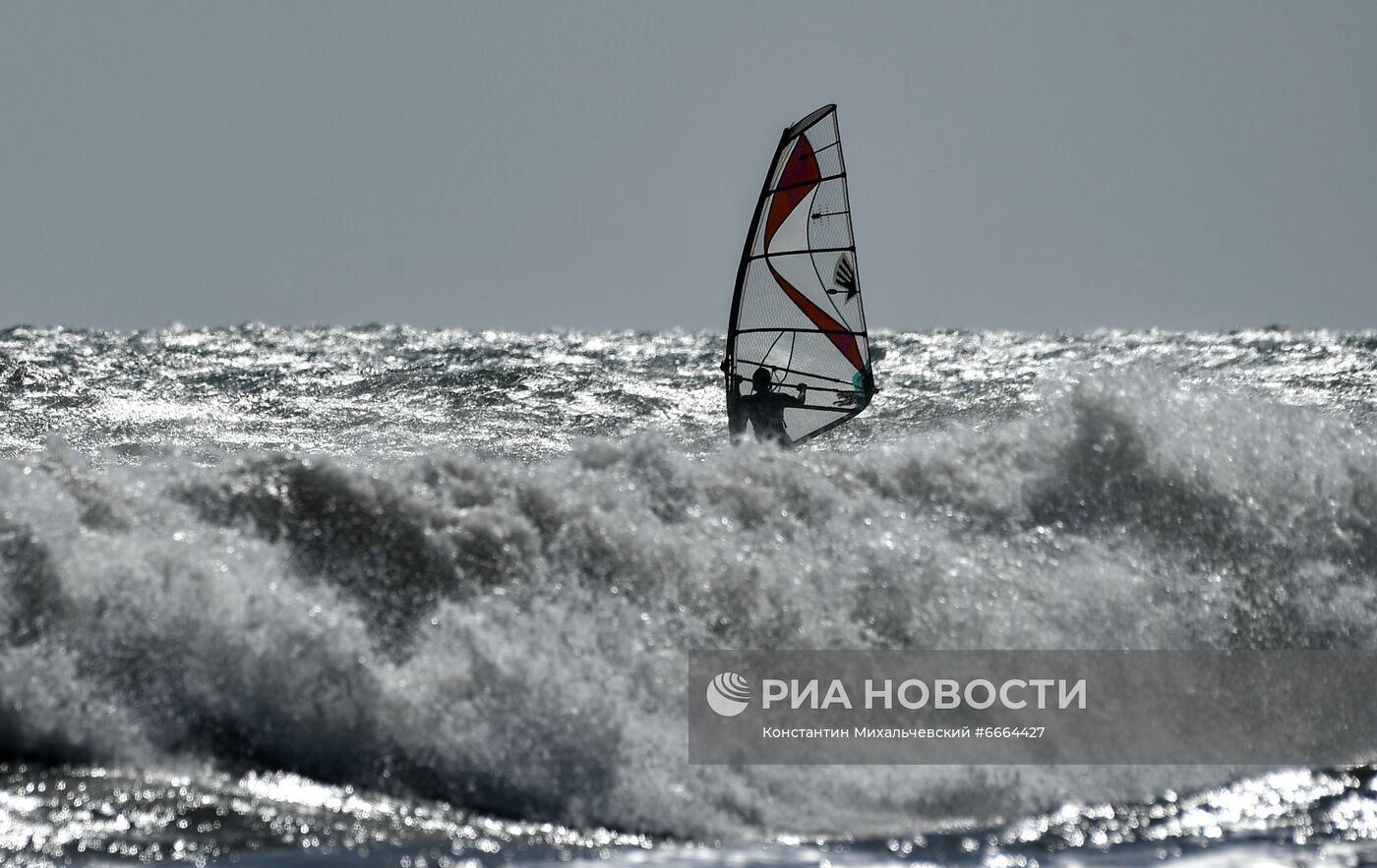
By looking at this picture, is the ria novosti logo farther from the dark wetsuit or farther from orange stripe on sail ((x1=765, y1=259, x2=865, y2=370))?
orange stripe on sail ((x1=765, y1=259, x2=865, y2=370))

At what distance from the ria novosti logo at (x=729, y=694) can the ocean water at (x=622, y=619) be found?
105mm

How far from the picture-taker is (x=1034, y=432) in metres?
5.19

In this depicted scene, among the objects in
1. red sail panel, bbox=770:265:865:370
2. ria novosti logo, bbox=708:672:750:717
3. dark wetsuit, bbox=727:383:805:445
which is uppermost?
red sail panel, bbox=770:265:865:370

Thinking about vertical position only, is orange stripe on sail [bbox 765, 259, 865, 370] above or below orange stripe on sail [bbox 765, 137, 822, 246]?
below

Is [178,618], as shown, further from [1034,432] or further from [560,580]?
[1034,432]

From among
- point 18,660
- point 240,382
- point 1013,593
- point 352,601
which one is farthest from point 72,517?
point 240,382

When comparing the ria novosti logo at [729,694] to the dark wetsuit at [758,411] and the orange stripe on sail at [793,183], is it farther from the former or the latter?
the orange stripe on sail at [793,183]

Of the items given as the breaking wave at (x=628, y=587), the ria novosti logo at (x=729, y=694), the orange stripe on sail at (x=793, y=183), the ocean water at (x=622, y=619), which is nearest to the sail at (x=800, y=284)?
the orange stripe on sail at (x=793, y=183)

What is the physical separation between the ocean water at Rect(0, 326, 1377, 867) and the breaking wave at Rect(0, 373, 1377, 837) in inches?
0.5

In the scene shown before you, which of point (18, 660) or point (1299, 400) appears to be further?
point (1299, 400)

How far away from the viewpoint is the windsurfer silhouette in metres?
8.62

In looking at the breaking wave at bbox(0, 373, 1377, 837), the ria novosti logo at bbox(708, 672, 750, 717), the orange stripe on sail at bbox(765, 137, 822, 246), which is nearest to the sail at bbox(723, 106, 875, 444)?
the orange stripe on sail at bbox(765, 137, 822, 246)

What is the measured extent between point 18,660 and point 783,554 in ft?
7.07

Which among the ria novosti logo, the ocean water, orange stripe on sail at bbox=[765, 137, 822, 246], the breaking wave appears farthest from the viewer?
orange stripe on sail at bbox=[765, 137, 822, 246]
